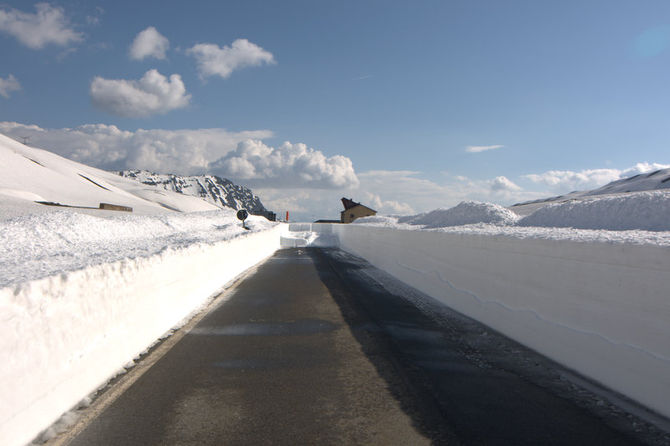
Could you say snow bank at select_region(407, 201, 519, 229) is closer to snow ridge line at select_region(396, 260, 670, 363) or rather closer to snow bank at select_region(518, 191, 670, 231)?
snow bank at select_region(518, 191, 670, 231)

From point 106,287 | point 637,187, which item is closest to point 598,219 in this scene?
point 106,287

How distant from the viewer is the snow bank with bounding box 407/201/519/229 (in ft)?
71.5

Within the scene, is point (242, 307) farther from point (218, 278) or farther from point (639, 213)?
point (639, 213)

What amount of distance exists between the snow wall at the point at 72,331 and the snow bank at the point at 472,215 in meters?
16.6

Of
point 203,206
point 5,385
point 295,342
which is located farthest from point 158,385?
point 203,206

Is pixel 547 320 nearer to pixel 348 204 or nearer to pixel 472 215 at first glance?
pixel 472 215

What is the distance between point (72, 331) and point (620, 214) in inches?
529

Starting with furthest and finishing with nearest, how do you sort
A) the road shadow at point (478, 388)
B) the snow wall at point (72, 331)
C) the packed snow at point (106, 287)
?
the road shadow at point (478, 388) < the packed snow at point (106, 287) < the snow wall at point (72, 331)

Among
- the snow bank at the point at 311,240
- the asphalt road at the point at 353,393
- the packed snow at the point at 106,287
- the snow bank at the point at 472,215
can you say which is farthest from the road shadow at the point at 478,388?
the snow bank at the point at 311,240

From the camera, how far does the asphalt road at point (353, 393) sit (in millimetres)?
4090

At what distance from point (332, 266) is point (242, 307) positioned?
9.89 metres

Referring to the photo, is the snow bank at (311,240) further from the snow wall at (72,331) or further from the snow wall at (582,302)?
the snow wall at (72,331)

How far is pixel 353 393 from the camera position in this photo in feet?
16.6

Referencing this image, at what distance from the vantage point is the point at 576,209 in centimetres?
1586
